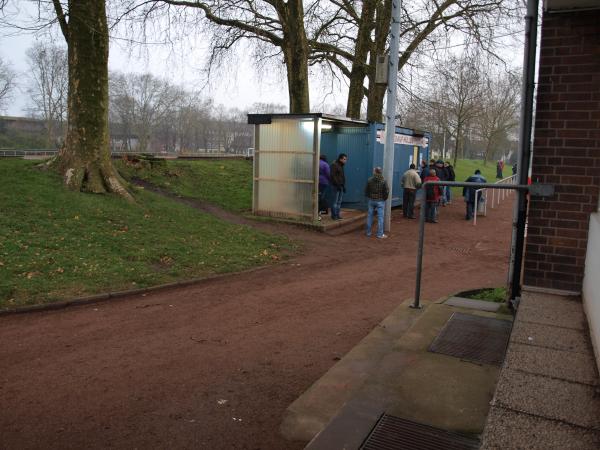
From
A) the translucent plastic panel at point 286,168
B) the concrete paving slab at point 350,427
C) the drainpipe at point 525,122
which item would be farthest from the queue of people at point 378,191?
the concrete paving slab at point 350,427

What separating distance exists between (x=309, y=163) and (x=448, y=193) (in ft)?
28.8

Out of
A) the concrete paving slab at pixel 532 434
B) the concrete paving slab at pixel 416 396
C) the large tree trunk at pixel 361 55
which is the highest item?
the large tree trunk at pixel 361 55

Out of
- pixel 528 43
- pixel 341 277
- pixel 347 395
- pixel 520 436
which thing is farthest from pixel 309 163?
pixel 520 436

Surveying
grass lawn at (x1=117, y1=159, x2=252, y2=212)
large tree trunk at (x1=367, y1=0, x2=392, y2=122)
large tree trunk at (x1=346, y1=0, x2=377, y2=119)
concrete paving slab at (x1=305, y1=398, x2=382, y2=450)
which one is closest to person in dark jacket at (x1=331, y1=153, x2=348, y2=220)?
grass lawn at (x1=117, y1=159, x2=252, y2=212)

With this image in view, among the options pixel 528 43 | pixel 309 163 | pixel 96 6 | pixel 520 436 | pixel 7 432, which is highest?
pixel 96 6

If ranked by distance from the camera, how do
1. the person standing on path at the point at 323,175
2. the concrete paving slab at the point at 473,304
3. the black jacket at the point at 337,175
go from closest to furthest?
the concrete paving slab at the point at 473,304 → the person standing on path at the point at 323,175 → the black jacket at the point at 337,175

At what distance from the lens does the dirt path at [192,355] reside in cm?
364

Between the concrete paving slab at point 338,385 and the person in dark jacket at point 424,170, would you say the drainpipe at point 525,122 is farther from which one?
the person in dark jacket at point 424,170

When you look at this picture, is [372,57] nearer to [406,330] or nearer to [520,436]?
[406,330]

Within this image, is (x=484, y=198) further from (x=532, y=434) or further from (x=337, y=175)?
(x=532, y=434)

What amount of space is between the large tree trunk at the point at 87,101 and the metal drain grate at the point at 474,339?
9.07m

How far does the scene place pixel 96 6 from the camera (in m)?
11.8

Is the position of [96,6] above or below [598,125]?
above

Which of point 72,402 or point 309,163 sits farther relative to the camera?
point 309,163
